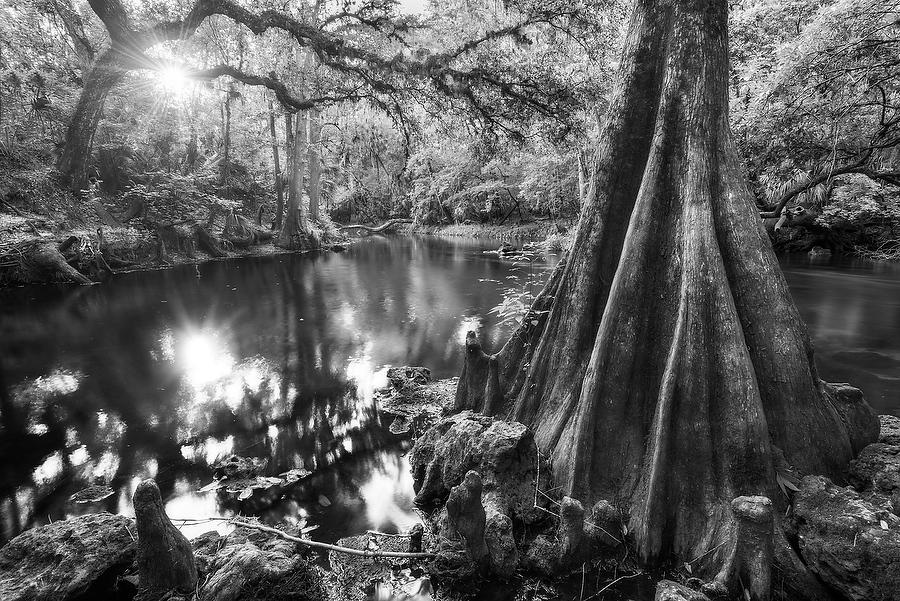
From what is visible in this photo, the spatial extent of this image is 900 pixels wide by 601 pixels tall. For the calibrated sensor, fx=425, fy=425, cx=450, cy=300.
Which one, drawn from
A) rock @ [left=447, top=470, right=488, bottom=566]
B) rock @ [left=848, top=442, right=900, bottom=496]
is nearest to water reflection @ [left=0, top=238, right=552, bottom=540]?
rock @ [left=447, top=470, right=488, bottom=566]

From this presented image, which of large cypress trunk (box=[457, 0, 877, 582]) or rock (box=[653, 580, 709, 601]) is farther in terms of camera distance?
large cypress trunk (box=[457, 0, 877, 582])

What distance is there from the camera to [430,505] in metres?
4.53

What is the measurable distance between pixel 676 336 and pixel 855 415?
2.00 meters

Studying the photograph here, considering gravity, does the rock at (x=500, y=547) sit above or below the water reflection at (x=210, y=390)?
above

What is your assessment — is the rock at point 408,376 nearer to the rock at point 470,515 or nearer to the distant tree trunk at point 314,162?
the rock at point 470,515

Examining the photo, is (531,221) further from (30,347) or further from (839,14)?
(30,347)

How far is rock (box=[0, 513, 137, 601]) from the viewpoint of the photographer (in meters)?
3.02

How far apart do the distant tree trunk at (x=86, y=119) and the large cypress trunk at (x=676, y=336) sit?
16.3 m

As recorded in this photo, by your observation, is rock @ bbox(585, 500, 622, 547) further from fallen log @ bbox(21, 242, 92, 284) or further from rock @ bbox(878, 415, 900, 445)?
fallen log @ bbox(21, 242, 92, 284)

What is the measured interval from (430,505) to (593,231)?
3345 millimetres

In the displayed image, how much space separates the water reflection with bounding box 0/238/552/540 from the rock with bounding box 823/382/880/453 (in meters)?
4.24

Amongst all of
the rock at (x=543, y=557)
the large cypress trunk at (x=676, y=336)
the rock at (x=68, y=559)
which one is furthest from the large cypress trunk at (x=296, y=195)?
the rock at (x=543, y=557)

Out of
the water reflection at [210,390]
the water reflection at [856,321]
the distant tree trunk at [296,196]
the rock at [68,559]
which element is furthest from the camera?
the distant tree trunk at [296,196]

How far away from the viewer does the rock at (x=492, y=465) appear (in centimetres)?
385
